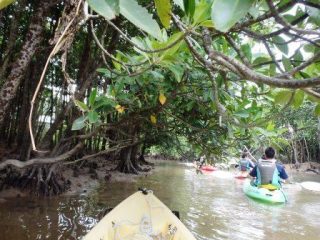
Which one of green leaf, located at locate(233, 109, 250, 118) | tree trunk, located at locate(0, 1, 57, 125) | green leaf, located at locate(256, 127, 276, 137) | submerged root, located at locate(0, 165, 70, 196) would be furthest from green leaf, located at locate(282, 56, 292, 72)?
submerged root, located at locate(0, 165, 70, 196)

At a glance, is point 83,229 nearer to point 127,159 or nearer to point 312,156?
point 127,159

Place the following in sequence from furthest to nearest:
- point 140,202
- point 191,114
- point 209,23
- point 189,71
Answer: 1. point 191,114
2. point 140,202
3. point 189,71
4. point 209,23

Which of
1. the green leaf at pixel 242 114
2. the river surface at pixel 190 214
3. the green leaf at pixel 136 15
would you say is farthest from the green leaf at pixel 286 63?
the river surface at pixel 190 214

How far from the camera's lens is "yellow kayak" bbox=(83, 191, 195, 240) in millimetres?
3715

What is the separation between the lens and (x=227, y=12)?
2.10ft

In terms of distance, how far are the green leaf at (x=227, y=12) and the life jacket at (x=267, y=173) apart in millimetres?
7598

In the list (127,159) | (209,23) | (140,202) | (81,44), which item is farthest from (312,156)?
(209,23)

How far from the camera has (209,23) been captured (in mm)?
1223

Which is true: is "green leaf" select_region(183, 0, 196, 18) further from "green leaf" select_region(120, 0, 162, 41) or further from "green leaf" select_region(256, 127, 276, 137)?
"green leaf" select_region(256, 127, 276, 137)

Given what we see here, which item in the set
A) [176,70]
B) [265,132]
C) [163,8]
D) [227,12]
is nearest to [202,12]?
[163,8]

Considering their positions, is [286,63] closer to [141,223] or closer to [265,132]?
[265,132]

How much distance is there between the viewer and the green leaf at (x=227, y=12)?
64 cm

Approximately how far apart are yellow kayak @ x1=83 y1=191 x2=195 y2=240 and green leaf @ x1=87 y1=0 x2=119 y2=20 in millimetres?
3220

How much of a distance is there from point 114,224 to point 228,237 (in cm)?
284
